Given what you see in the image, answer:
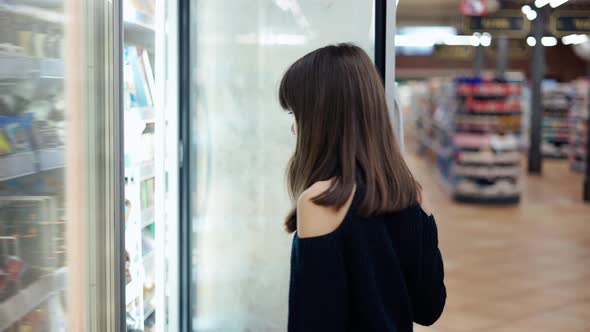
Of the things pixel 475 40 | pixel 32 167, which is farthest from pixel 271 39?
pixel 475 40

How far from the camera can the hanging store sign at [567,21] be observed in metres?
5.70

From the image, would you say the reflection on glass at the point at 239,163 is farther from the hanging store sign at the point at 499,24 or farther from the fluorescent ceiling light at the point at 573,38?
the hanging store sign at the point at 499,24

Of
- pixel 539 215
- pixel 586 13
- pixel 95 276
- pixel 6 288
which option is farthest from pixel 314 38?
pixel 539 215

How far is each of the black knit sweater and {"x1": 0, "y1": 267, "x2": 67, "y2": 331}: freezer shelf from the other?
0.60 metres

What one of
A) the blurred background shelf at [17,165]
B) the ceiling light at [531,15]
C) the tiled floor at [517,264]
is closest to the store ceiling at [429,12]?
the ceiling light at [531,15]

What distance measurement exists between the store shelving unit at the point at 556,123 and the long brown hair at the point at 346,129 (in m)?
16.9

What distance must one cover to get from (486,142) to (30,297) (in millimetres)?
9130

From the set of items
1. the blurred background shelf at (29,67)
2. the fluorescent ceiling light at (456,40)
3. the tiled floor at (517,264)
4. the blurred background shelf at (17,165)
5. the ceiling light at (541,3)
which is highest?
the fluorescent ceiling light at (456,40)

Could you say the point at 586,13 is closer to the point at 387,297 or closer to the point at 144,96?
the point at 144,96

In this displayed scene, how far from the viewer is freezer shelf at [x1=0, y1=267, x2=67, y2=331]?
4.89 feet

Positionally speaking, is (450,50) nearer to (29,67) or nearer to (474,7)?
(474,7)

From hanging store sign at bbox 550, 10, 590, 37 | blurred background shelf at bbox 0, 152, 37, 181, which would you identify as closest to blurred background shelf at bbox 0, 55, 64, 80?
blurred background shelf at bbox 0, 152, 37, 181

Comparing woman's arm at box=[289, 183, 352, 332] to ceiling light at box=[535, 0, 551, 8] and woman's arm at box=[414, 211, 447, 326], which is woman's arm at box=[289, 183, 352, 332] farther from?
ceiling light at box=[535, 0, 551, 8]

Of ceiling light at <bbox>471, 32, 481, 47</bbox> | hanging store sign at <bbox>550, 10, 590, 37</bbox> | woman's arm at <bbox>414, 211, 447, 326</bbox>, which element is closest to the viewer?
woman's arm at <bbox>414, 211, 447, 326</bbox>
